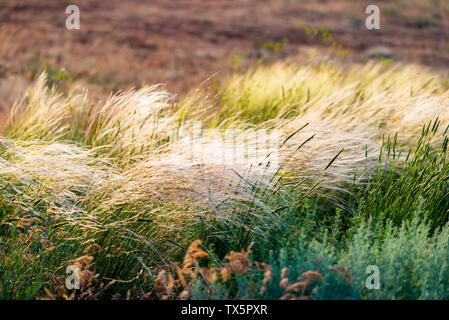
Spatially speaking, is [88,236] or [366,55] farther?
[366,55]

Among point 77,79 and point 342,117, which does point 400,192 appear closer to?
point 342,117

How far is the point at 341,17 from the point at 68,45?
13161mm

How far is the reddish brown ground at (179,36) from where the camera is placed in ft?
32.4

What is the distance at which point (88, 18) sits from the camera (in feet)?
52.2

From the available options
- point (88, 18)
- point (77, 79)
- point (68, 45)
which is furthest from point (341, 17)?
point (77, 79)

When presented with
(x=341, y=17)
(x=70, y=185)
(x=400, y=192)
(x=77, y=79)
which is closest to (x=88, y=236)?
(x=70, y=185)

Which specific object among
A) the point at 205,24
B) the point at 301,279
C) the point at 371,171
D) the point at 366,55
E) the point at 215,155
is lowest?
the point at 301,279

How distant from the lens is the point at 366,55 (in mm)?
13953

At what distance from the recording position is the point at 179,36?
1468 centimetres

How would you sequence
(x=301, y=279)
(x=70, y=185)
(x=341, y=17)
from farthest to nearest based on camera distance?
(x=341, y=17) → (x=70, y=185) → (x=301, y=279)

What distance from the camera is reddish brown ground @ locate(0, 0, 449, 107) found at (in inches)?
389

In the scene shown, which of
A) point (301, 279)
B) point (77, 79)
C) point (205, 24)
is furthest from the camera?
point (205, 24)

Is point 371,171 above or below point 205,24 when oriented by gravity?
below

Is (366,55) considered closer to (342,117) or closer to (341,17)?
(341,17)
